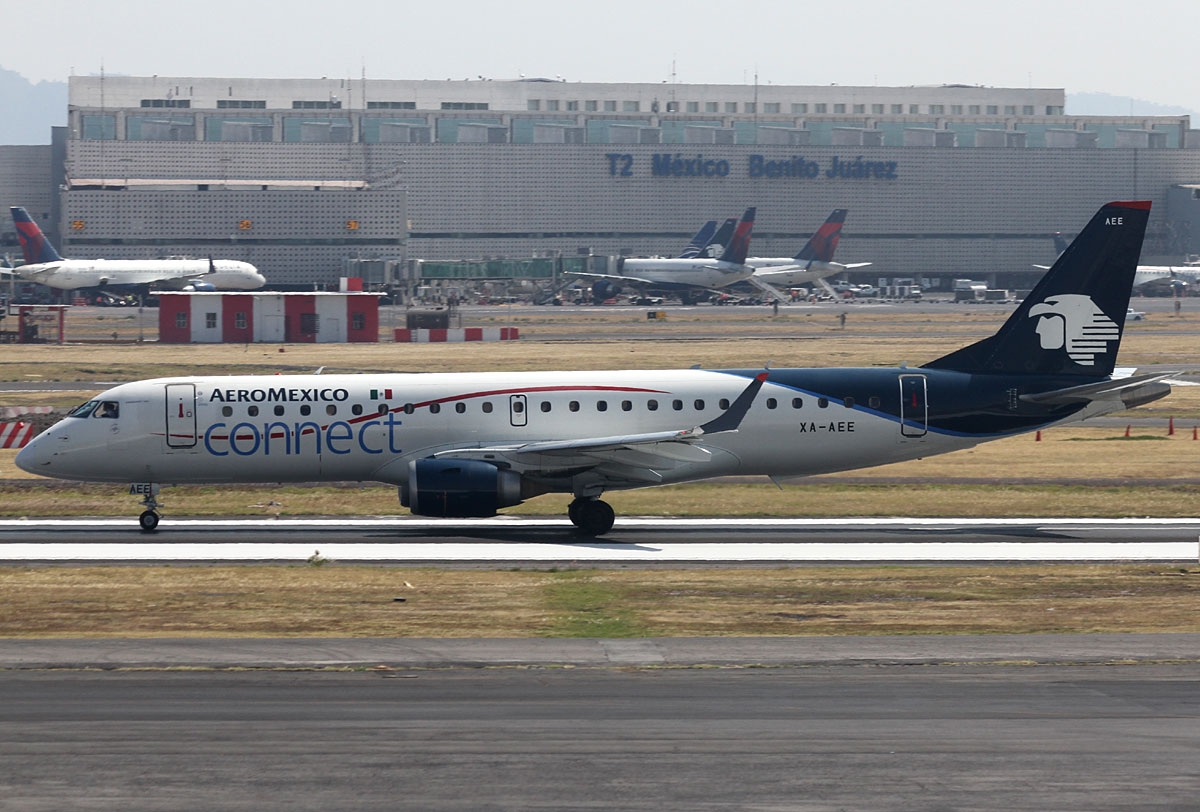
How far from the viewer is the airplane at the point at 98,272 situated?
15900 centimetres

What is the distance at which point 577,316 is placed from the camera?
142 metres

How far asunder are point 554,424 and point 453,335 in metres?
68.7

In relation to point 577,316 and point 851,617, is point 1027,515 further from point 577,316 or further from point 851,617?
point 577,316

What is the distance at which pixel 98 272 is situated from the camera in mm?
160250

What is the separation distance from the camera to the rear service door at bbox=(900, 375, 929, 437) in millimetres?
35500

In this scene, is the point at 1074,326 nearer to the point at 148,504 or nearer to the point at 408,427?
the point at 408,427

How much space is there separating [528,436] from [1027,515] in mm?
13060

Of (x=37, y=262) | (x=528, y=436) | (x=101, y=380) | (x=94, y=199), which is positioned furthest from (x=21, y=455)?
(x=94, y=199)

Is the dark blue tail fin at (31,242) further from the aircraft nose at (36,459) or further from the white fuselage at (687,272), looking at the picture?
the aircraft nose at (36,459)

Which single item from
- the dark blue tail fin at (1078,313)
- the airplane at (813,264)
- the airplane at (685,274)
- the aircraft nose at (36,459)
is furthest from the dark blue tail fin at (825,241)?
the aircraft nose at (36,459)

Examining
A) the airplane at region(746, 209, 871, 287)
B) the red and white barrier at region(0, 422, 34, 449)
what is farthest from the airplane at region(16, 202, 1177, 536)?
the airplane at region(746, 209, 871, 287)

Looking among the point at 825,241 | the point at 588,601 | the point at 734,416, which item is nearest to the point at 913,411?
the point at 734,416

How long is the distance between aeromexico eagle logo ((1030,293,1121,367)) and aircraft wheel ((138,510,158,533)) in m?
22.2

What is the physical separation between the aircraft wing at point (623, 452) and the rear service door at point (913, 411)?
376 cm
